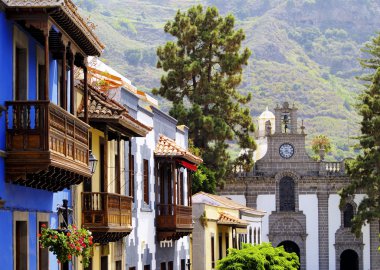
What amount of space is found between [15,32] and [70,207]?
225 inches

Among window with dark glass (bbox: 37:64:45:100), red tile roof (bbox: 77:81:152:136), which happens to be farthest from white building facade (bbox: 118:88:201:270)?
window with dark glass (bbox: 37:64:45:100)

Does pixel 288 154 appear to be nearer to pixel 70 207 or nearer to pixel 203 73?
pixel 203 73

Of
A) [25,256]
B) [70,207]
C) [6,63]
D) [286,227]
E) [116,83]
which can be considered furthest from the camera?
[286,227]

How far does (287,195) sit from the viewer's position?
89.6m

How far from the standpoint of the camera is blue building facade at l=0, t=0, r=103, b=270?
17.5 meters

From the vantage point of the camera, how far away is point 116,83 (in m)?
29.6

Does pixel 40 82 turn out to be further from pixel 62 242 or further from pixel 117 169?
pixel 117 169

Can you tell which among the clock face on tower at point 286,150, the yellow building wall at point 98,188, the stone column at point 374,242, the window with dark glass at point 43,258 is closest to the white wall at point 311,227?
the clock face on tower at point 286,150

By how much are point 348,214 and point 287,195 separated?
4.70 meters

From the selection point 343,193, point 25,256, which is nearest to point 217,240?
point 25,256

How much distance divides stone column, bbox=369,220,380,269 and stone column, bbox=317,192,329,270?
10.6 ft

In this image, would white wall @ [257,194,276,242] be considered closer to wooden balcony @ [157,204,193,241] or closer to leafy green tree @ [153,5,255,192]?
leafy green tree @ [153,5,255,192]

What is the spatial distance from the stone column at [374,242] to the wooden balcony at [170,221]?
5369 centimetres

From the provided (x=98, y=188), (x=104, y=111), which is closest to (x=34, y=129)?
(x=104, y=111)
